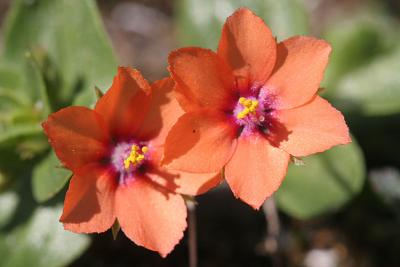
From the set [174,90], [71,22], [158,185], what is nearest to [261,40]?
[174,90]

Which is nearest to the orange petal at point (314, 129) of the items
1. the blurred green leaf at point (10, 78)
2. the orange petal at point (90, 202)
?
the orange petal at point (90, 202)

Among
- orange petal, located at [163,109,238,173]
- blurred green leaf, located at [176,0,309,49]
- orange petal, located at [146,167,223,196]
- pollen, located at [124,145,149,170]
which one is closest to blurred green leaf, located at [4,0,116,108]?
pollen, located at [124,145,149,170]

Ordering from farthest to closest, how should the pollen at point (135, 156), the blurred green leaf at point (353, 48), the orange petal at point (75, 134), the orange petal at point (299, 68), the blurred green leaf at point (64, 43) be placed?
the blurred green leaf at point (353, 48)
the blurred green leaf at point (64, 43)
the pollen at point (135, 156)
the orange petal at point (299, 68)
the orange petal at point (75, 134)

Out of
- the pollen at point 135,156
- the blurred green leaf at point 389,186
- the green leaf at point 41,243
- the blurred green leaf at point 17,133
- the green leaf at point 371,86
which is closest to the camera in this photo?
the pollen at point 135,156

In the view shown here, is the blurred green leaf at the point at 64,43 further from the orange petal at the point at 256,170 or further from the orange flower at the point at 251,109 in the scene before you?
the orange petal at the point at 256,170

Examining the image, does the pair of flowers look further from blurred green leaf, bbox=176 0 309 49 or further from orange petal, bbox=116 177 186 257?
blurred green leaf, bbox=176 0 309 49

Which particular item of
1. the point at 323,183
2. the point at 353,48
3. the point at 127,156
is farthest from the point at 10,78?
the point at 353,48

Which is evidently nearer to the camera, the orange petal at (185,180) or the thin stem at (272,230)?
the orange petal at (185,180)
